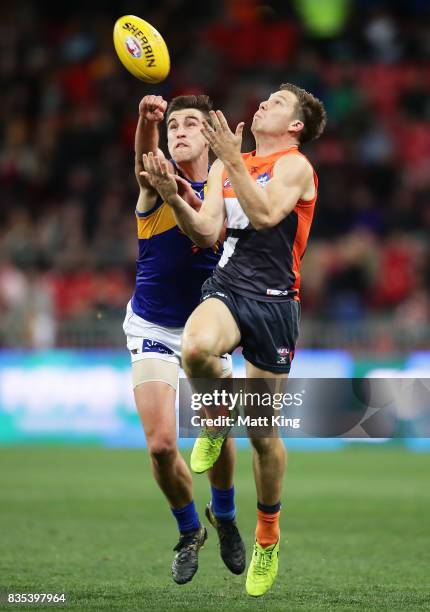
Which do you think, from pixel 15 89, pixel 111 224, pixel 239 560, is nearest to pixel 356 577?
pixel 239 560

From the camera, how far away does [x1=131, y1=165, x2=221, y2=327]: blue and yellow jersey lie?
25.6 ft

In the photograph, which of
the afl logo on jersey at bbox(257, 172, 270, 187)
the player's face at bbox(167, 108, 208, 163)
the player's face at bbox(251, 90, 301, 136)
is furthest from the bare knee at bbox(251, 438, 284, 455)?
the player's face at bbox(167, 108, 208, 163)

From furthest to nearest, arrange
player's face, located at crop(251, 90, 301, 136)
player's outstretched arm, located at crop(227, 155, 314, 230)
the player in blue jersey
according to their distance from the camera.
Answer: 1. the player in blue jersey
2. player's face, located at crop(251, 90, 301, 136)
3. player's outstretched arm, located at crop(227, 155, 314, 230)

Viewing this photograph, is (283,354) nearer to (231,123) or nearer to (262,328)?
(262,328)

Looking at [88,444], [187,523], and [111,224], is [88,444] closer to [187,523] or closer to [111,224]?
[111,224]

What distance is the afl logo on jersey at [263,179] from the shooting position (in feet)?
23.4

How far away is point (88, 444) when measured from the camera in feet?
56.0

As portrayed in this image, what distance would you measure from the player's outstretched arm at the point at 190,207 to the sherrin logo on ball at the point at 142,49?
72 cm

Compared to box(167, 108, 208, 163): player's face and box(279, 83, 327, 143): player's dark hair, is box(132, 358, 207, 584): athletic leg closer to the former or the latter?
box(167, 108, 208, 163): player's face

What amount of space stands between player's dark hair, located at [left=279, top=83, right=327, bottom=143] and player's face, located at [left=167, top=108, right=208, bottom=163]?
69cm

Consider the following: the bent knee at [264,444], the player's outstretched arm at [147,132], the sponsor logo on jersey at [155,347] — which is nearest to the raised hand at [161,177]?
the player's outstretched arm at [147,132]

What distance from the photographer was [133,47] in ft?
24.9

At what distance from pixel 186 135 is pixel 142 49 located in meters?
0.64

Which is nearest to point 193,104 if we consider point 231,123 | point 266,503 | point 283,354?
point 283,354
